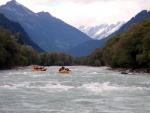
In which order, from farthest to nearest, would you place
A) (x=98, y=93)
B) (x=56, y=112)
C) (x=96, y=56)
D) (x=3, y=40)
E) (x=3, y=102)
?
1. (x=96, y=56)
2. (x=3, y=40)
3. (x=98, y=93)
4. (x=3, y=102)
5. (x=56, y=112)

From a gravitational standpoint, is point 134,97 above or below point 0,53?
below

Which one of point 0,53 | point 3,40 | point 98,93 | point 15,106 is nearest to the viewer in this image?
point 15,106

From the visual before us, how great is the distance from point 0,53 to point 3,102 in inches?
2671

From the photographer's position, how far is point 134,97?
105 ft

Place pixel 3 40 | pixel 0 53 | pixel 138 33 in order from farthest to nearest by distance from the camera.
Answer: pixel 3 40 → pixel 0 53 → pixel 138 33

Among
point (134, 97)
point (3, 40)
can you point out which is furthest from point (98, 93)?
point (3, 40)

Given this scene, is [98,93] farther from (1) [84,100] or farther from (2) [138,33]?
(2) [138,33]

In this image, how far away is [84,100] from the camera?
29781 millimetres

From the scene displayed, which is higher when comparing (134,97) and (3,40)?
(3,40)

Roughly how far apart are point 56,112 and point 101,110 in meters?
3.66

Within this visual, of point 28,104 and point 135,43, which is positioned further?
point 135,43

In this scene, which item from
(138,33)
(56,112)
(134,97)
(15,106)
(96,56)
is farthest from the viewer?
(96,56)

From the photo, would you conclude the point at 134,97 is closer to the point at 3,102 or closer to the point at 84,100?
the point at 84,100

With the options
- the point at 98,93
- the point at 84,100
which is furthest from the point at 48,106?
the point at 98,93
